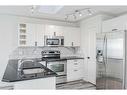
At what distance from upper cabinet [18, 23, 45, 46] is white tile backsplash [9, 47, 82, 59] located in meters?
0.35

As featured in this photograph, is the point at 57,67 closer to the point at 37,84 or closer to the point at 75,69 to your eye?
the point at 75,69

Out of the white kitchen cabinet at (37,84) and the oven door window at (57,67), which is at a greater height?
the white kitchen cabinet at (37,84)

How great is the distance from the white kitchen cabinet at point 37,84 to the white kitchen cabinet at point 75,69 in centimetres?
247

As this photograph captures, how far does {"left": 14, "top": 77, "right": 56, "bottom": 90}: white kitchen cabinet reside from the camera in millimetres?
1824

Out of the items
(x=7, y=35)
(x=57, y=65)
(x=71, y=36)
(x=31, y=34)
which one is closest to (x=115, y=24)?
(x=71, y=36)

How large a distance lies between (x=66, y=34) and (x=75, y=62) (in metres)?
1.13

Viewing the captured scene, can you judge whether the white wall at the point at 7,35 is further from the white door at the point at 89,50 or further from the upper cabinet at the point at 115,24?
the upper cabinet at the point at 115,24

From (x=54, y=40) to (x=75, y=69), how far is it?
4.44 feet

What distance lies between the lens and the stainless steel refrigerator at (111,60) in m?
2.98

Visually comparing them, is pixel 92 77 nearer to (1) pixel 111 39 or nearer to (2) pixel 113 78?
(2) pixel 113 78

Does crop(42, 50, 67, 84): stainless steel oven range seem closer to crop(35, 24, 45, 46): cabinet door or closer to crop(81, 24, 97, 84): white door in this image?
crop(35, 24, 45, 46): cabinet door

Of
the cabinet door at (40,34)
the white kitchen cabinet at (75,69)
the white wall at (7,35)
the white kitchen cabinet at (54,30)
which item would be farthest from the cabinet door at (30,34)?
the white kitchen cabinet at (75,69)

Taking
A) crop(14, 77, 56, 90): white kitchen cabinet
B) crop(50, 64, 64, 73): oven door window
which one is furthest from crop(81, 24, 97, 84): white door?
crop(14, 77, 56, 90): white kitchen cabinet
